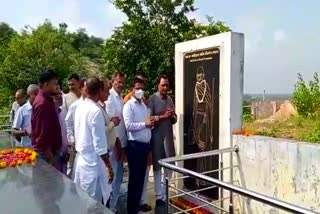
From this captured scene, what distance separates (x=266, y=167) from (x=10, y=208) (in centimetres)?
299

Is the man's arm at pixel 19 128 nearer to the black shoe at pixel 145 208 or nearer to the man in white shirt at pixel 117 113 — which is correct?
the man in white shirt at pixel 117 113

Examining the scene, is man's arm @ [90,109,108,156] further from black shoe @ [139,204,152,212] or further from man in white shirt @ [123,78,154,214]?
black shoe @ [139,204,152,212]

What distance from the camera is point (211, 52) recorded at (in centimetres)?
502

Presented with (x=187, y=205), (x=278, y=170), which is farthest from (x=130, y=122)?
(x=278, y=170)

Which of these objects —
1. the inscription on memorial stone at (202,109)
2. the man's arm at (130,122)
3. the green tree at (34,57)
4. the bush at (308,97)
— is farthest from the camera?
the green tree at (34,57)

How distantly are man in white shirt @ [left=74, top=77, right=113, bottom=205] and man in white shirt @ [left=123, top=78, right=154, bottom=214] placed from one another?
1.12 m

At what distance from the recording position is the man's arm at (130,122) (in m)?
4.72

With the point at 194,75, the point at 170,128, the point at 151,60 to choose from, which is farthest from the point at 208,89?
the point at 151,60

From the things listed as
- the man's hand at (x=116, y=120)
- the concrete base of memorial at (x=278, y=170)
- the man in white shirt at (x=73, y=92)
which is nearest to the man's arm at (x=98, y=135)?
the man's hand at (x=116, y=120)

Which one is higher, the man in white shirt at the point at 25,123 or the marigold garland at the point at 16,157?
the man in white shirt at the point at 25,123

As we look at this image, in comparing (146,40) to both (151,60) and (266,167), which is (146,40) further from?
(266,167)

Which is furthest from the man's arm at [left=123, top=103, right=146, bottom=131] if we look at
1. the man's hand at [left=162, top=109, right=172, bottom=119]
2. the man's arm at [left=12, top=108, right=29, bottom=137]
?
the man's arm at [left=12, top=108, right=29, bottom=137]

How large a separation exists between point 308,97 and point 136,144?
6.27m

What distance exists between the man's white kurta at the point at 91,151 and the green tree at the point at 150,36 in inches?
345
